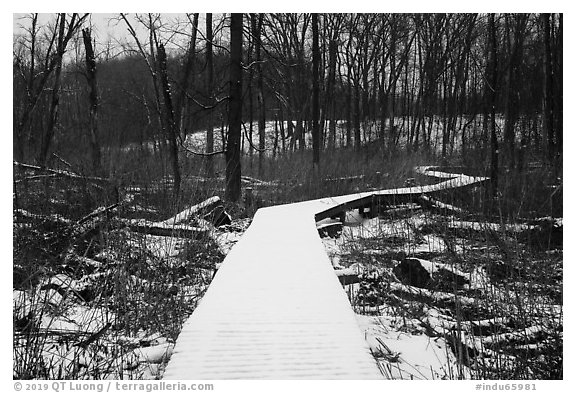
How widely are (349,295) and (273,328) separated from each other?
181 cm

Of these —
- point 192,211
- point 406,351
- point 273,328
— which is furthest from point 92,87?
point 406,351

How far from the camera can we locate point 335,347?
229 centimetres

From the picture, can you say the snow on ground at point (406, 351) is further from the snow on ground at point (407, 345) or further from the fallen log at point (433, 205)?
the fallen log at point (433, 205)

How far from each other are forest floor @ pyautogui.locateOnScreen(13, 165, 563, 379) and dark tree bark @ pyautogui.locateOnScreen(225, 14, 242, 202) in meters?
2.09

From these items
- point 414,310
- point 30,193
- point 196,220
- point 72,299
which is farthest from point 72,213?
point 414,310

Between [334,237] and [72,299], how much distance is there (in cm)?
424

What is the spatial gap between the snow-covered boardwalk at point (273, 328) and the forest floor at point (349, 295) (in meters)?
0.41

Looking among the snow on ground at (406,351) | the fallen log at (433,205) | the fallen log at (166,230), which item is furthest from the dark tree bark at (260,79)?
the snow on ground at (406,351)

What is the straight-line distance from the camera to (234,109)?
333 inches

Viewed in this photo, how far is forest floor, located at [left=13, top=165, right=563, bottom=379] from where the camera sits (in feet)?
8.93

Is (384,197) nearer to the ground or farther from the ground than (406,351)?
farther from the ground

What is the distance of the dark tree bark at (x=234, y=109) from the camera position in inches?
329

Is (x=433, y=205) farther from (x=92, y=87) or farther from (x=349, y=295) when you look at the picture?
(x=92, y=87)
